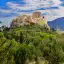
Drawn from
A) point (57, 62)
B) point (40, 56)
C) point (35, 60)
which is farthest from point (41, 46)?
point (57, 62)

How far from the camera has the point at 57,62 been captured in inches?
2019

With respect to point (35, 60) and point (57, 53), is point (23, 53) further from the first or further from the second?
point (57, 53)

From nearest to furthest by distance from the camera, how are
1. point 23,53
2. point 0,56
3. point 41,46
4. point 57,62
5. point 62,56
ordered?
point 0,56 < point 57,62 < point 62,56 < point 23,53 < point 41,46

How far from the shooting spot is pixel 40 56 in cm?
6881

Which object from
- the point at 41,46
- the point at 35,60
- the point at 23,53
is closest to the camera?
the point at 23,53

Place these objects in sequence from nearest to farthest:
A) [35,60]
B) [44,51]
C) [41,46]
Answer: [35,60] → [44,51] → [41,46]

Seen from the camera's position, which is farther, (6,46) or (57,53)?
(57,53)

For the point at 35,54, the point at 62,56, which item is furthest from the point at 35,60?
the point at 62,56

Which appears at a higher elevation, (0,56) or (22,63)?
(0,56)

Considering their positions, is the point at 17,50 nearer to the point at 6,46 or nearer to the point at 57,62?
the point at 57,62

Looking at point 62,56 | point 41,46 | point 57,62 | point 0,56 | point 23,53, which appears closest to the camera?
point 0,56

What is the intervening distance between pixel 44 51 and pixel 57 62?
17.1 meters

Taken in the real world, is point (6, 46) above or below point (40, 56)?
above

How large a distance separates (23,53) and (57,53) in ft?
28.3
